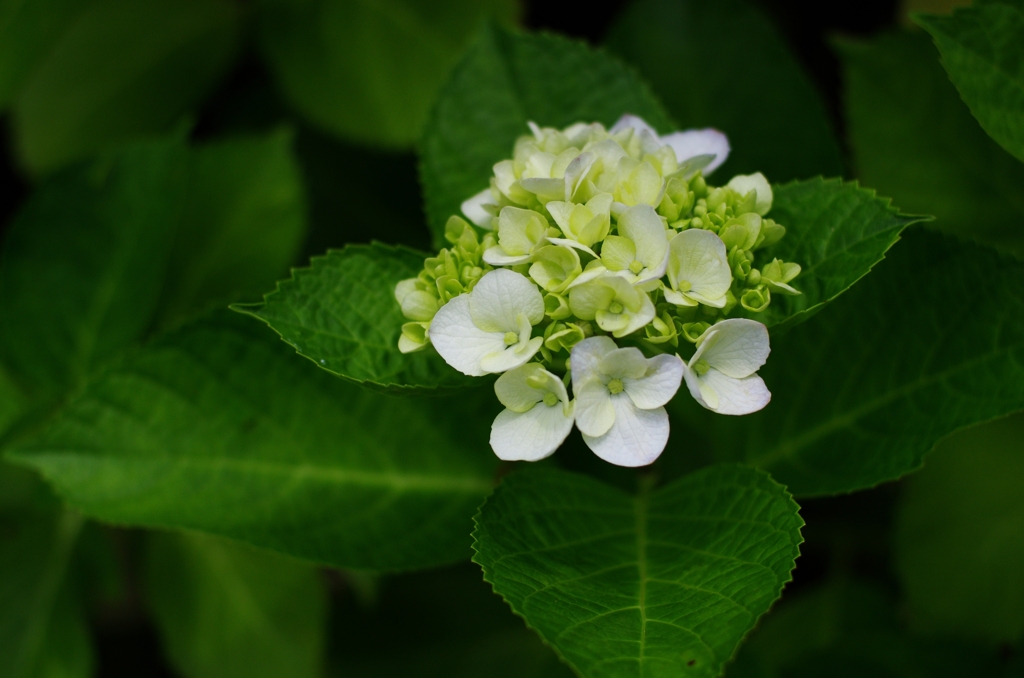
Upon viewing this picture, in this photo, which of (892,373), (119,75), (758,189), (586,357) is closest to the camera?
(586,357)

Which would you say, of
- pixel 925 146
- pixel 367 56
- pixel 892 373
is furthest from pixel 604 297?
pixel 367 56

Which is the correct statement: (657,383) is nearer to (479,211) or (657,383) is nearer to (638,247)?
(638,247)

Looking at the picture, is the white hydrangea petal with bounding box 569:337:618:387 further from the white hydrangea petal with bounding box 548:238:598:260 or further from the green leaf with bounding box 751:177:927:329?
the green leaf with bounding box 751:177:927:329

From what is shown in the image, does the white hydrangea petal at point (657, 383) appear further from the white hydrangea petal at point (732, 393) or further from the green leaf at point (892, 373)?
the green leaf at point (892, 373)

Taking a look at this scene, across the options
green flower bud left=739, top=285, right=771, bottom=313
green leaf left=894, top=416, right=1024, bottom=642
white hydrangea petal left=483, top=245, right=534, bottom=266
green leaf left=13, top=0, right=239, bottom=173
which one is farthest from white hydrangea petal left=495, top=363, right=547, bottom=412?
green leaf left=13, top=0, right=239, bottom=173

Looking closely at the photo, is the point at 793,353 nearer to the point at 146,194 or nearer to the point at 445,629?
the point at 445,629

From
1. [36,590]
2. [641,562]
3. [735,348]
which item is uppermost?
[735,348]
